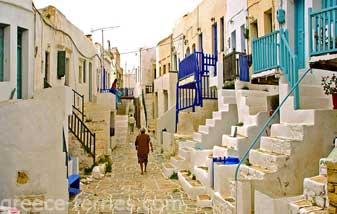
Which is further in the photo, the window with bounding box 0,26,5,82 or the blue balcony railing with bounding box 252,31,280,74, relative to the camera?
the window with bounding box 0,26,5,82

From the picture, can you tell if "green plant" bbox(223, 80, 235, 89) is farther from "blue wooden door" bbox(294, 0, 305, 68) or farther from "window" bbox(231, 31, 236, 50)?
"blue wooden door" bbox(294, 0, 305, 68)

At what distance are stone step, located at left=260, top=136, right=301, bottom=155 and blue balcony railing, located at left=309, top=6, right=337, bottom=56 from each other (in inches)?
67.2

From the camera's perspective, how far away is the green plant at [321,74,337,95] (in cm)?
824

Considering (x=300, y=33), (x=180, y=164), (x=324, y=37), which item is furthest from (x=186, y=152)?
(x=324, y=37)

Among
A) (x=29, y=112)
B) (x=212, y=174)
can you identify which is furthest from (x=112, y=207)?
(x=29, y=112)

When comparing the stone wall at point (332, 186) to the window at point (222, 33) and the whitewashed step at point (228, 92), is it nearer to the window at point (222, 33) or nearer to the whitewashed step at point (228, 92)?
the whitewashed step at point (228, 92)

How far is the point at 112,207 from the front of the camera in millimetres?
9977

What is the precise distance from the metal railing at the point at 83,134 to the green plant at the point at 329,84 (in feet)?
29.8

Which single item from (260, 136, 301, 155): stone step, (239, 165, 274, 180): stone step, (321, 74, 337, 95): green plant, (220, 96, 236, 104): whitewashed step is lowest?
(239, 165, 274, 180): stone step

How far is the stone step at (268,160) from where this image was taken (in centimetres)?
745

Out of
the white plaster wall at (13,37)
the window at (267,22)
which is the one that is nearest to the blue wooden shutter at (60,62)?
the white plaster wall at (13,37)

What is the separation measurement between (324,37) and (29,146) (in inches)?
228

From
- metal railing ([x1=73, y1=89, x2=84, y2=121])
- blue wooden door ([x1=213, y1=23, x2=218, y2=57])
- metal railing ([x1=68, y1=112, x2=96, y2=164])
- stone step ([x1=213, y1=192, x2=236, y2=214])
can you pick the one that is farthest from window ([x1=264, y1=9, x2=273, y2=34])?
metal railing ([x1=73, y1=89, x2=84, y2=121])

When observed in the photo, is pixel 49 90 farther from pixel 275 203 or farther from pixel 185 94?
pixel 185 94
